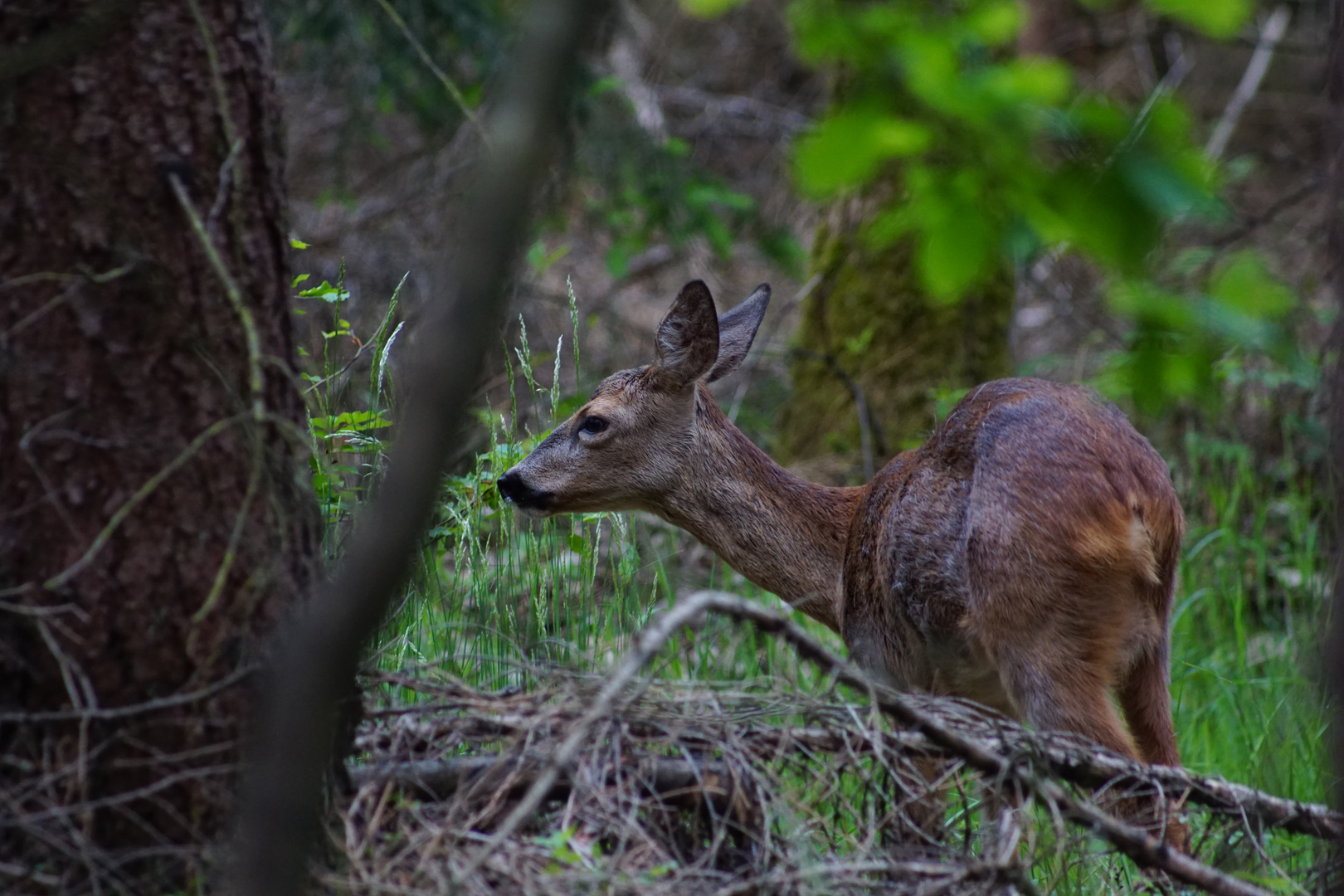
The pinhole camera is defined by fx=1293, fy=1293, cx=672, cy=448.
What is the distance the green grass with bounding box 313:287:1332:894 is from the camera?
140 inches

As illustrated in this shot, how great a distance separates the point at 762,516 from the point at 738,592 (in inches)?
38.1

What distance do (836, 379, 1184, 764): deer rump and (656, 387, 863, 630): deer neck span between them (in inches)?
16.0

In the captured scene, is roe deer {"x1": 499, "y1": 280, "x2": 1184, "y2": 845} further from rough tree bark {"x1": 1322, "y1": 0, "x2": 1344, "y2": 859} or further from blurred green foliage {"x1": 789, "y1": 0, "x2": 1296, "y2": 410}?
blurred green foliage {"x1": 789, "y1": 0, "x2": 1296, "y2": 410}

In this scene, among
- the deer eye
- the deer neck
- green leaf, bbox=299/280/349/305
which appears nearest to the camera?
green leaf, bbox=299/280/349/305

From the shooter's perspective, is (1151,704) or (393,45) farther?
(393,45)

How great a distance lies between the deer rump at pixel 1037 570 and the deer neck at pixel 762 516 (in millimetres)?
407

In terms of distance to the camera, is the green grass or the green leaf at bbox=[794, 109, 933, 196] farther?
the green grass

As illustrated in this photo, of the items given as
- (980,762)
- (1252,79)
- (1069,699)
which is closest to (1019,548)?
(1069,699)

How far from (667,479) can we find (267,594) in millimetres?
2865

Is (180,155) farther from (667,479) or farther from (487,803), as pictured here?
(667,479)

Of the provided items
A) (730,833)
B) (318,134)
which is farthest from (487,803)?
(318,134)

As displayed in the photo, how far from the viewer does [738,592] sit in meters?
6.07

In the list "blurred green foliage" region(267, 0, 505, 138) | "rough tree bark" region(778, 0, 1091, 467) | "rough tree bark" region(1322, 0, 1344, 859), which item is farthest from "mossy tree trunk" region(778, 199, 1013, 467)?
"rough tree bark" region(1322, 0, 1344, 859)

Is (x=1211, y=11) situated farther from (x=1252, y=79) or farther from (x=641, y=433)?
(x=1252, y=79)
